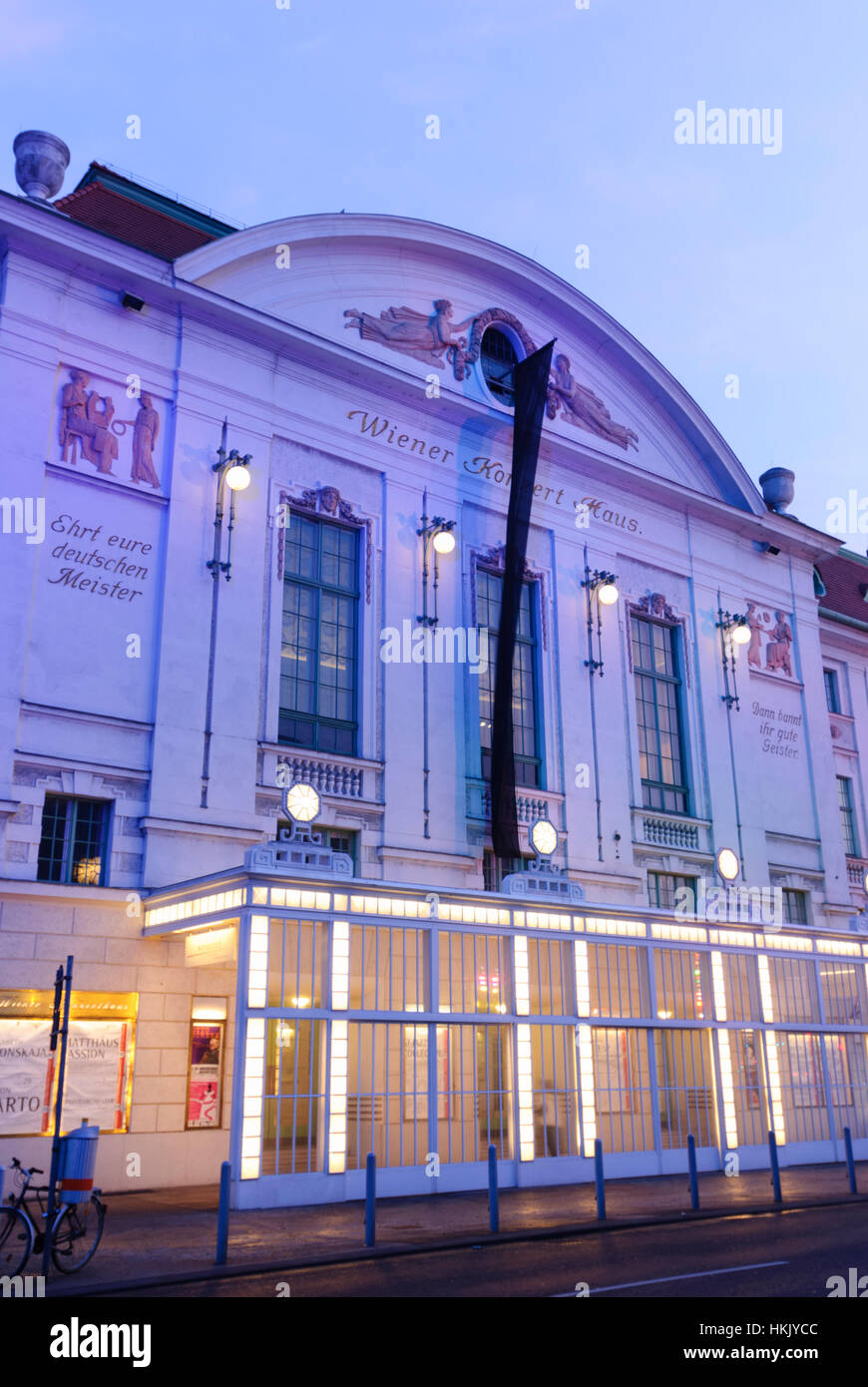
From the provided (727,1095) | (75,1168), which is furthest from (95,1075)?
(727,1095)

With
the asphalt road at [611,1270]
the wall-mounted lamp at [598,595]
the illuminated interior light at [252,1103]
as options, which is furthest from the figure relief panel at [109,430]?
the asphalt road at [611,1270]

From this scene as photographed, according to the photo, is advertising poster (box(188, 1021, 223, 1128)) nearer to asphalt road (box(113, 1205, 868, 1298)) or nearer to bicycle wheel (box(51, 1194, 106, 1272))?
bicycle wheel (box(51, 1194, 106, 1272))

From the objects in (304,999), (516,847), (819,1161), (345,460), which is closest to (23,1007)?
(304,999)

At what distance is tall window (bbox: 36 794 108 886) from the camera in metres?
19.3

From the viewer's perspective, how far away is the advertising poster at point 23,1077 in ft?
57.5

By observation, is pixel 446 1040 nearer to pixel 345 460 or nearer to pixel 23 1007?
pixel 23 1007

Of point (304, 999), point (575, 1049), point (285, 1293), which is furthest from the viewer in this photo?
point (575, 1049)

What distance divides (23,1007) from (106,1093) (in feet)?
6.25

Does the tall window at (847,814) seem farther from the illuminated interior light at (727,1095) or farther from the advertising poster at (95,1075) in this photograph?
the advertising poster at (95,1075)

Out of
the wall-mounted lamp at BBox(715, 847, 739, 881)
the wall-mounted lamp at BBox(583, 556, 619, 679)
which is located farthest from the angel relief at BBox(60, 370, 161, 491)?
the wall-mounted lamp at BBox(715, 847, 739, 881)

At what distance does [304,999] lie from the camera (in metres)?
17.0

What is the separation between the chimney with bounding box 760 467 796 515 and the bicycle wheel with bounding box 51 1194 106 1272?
29.3 metres

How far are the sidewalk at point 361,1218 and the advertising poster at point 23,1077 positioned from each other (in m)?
1.79

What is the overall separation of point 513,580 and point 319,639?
4646 millimetres
